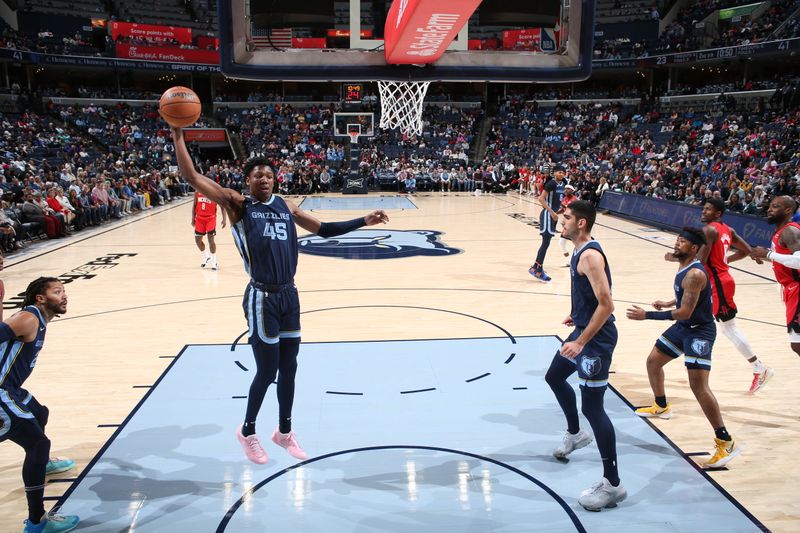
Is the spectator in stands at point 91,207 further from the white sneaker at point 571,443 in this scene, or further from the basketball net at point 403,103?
the white sneaker at point 571,443

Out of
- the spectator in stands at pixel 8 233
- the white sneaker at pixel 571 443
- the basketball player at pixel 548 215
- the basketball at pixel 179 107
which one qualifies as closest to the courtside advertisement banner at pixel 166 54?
the spectator in stands at pixel 8 233

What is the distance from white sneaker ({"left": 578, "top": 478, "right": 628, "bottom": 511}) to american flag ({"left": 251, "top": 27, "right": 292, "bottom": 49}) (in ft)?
18.5

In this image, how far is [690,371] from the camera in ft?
13.7

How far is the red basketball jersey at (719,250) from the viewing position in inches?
205

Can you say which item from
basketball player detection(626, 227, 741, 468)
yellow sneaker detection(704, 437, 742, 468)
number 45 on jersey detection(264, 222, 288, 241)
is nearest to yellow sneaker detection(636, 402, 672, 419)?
basketball player detection(626, 227, 741, 468)

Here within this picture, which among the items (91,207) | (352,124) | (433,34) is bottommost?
(91,207)

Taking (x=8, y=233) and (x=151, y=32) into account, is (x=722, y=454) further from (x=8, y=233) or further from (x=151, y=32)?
(x=151, y=32)

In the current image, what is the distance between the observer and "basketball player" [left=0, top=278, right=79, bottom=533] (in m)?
3.32

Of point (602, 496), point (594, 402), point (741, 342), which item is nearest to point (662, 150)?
point (741, 342)

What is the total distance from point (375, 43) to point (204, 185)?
4.38m

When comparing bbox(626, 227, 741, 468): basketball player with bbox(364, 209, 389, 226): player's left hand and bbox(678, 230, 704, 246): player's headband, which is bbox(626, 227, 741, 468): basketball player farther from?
bbox(364, 209, 389, 226): player's left hand

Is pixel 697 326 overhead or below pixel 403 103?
below

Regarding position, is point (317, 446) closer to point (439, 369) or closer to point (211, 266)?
point (439, 369)

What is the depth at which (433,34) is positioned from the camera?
6.51 metres
